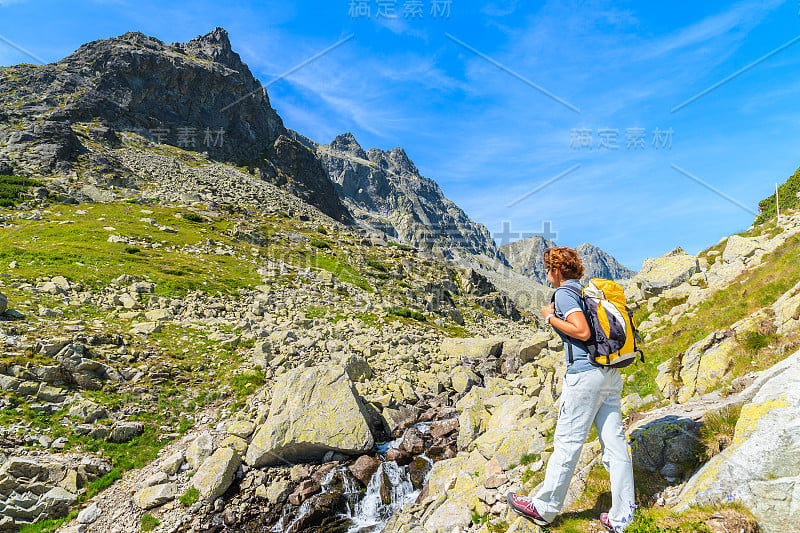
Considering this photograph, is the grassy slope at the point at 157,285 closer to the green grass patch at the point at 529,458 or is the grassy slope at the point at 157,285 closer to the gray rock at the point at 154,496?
the gray rock at the point at 154,496

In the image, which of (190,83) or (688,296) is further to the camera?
(190,83)

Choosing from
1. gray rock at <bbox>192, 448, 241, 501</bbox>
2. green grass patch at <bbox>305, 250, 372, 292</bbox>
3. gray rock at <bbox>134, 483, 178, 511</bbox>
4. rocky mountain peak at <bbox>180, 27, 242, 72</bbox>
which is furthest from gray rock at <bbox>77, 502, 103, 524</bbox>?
rocky mountain peak at <bbox>180, 27, 242, 72</bbox>

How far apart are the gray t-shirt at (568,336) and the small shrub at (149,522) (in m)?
13.9

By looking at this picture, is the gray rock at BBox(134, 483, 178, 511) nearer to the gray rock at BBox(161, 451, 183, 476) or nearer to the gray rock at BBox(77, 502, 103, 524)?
the gray rock at BBox(161, 451, 183, 476)

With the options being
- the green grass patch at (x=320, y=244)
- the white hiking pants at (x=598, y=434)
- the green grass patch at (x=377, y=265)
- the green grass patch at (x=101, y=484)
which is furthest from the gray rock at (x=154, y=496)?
the green grass patch at (x=320, y=244)

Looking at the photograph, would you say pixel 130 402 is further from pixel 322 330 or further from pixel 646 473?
pixel 646 473

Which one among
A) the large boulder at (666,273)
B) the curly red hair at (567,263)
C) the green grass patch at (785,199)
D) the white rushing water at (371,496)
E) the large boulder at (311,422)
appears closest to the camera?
the curly red hair at (567,263)

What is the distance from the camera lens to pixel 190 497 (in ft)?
40.0

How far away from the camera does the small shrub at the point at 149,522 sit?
1116cm

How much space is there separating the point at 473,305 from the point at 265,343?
63879mm

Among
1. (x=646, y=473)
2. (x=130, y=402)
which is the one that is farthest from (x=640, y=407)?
(x=130, y=402)

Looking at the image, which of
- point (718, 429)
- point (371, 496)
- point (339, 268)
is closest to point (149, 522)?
point (371, 496)

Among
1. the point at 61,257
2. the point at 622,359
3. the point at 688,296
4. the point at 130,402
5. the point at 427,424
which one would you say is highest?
the point at 61,257

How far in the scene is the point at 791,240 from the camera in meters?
16.5
